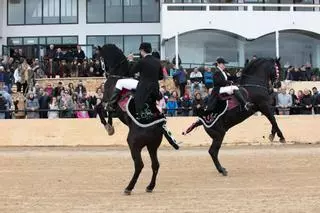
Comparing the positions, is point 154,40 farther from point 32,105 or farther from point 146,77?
point 146,77

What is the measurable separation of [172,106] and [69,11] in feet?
59.1

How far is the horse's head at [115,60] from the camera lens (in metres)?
11.7

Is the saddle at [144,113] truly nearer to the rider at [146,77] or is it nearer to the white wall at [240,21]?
the rider at [146,77]

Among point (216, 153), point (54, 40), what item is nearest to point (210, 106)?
point (216, 153)

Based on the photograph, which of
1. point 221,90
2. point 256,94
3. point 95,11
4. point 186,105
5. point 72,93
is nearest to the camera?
point 221,90

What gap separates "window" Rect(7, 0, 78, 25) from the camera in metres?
38.7

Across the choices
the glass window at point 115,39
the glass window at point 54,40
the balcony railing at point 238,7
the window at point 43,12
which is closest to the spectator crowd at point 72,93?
the balcony railing at point 238,7

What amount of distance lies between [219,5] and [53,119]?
55.9 feet

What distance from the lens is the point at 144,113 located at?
1084 cm

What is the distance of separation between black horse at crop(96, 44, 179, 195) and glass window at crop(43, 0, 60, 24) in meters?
27.7

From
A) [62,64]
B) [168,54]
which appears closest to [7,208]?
[62,64]

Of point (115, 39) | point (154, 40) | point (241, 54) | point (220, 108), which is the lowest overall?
point (220, 108)

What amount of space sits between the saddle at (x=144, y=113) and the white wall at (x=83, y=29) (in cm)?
2747

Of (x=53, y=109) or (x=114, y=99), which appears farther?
(x=53, y=109)
